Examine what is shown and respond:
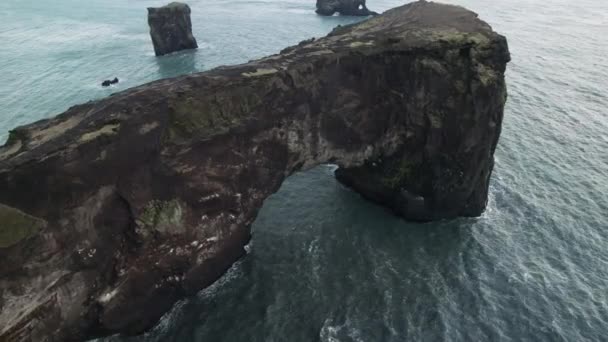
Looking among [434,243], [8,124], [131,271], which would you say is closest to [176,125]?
[131,271]

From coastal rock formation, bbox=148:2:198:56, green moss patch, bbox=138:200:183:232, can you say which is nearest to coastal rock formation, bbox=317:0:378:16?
coastal rock formation, bbox=148:2:198:56

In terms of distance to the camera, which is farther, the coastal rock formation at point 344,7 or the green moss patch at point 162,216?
the coastal rock formation at point 344,7

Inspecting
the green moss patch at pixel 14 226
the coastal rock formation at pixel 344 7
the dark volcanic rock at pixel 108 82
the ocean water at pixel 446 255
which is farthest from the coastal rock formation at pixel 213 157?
the coastal rock formation at pixel 344 7

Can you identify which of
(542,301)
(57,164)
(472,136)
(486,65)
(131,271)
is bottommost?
(542,301)

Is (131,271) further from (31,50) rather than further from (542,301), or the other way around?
(31,50)

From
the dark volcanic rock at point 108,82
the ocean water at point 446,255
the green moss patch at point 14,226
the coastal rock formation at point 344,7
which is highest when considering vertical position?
the coastal rock formation at point 344,7

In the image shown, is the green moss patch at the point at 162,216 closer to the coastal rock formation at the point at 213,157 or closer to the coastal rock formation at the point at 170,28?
the coastal rock formation at the point at 213,157

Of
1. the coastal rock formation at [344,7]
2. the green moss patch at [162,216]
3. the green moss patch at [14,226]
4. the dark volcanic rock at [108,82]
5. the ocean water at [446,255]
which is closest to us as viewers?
the green moss patch at [14,226]
